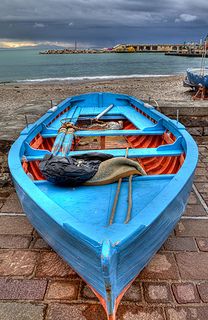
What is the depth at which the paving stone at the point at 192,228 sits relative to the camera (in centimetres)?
388

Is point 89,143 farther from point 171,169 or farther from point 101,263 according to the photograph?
point 101,263

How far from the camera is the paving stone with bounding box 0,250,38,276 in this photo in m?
3.30

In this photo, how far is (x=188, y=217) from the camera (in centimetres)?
427

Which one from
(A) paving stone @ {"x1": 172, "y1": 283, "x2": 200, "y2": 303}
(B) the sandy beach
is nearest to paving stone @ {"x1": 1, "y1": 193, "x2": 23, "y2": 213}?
Answer: (A) paving stone @ {"x1": 172, "y1": 283, "x2": 200, "y2": 303}

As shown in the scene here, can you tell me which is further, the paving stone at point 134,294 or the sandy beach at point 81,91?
the sandy beach at point 81,91

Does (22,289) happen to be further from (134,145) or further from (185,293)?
(134,145)

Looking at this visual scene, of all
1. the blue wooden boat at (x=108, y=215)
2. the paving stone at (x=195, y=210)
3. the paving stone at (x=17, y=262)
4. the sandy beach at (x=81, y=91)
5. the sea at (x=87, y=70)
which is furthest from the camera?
the sea at (x=87, y=70)

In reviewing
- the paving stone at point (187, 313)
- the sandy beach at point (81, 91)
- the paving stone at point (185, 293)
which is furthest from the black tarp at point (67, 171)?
the sandy beach at point (81, 91)

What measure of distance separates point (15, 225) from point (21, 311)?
1.54 metres

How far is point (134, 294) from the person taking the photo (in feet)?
9.71

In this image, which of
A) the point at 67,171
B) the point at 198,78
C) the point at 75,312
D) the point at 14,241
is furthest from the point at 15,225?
the point at 198,78

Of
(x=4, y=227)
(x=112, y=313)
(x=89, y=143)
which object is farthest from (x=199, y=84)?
(x=112, y=313)

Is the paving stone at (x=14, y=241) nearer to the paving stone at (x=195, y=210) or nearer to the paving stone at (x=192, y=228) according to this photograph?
the paving stone at (x=192, y=228)

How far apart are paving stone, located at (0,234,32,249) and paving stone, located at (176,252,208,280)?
188 centimetres
